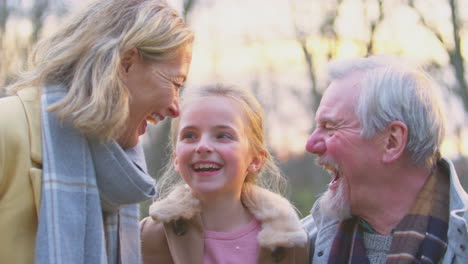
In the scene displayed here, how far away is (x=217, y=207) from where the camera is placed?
11.7 feet

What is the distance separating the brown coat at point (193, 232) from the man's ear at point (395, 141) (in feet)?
2.01

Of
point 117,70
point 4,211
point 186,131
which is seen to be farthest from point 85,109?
point 186,131

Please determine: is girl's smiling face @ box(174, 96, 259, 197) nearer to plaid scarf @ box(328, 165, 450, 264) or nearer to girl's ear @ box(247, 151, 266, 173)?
girl's ear @ box(247, 151, 266, 173)

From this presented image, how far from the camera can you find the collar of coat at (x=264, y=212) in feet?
11.1

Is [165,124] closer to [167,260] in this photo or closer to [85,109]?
[167,260]

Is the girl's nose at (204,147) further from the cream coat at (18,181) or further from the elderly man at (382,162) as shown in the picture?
the cream coat at (18,181)

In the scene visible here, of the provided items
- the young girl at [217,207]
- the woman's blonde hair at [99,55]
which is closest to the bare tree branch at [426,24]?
the young girl at [217,207]

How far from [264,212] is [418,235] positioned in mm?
846

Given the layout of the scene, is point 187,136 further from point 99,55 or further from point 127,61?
point 99,55

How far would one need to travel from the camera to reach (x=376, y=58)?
3.41m

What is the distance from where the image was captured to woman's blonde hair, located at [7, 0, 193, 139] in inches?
108

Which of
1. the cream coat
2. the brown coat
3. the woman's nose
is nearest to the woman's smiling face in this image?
the cream coat

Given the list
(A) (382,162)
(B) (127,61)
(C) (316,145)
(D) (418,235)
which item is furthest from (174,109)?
(D) (418,235)

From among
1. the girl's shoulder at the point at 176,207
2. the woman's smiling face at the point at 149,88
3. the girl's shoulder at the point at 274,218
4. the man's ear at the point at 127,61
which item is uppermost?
the man's ear at the point at 127,61
